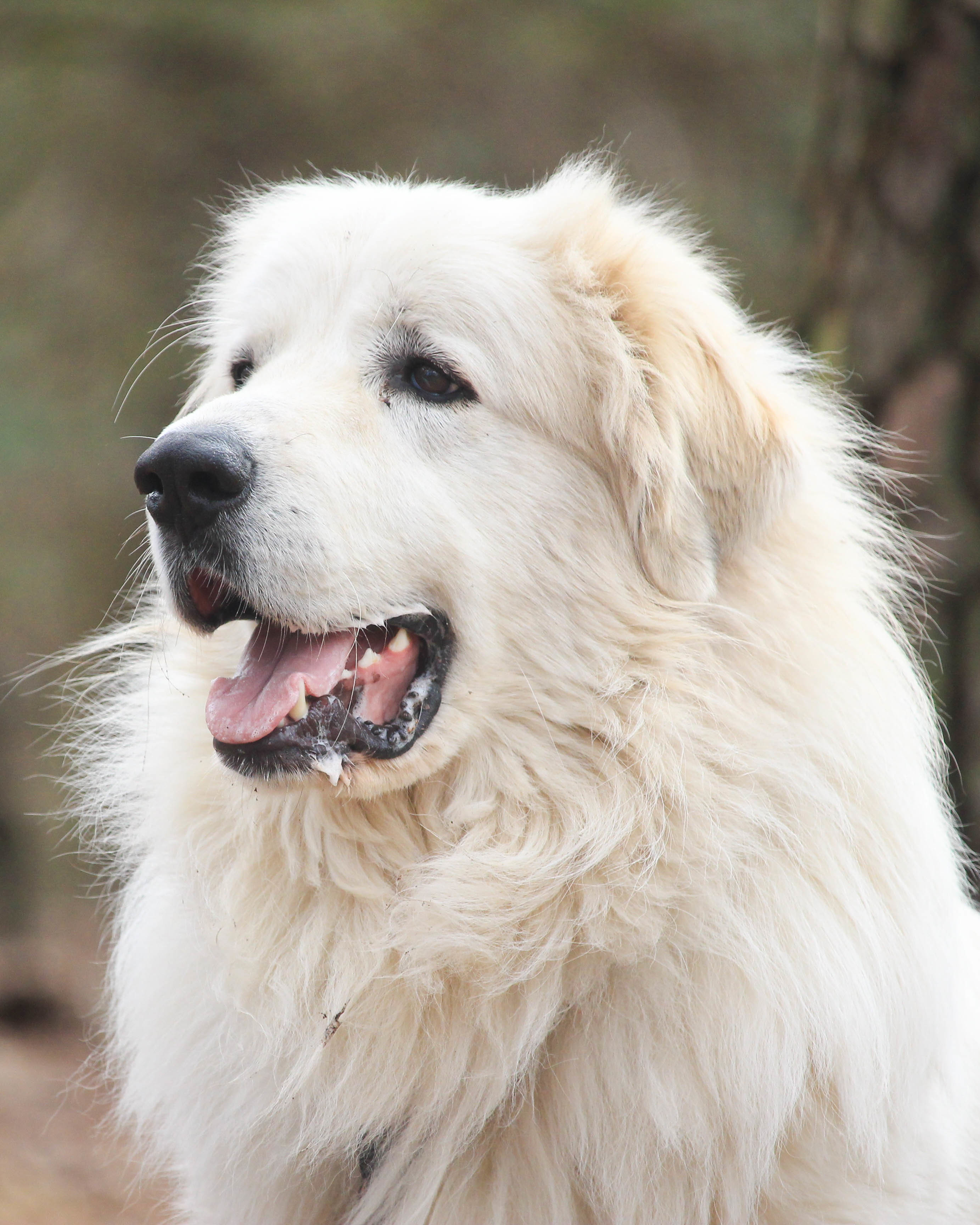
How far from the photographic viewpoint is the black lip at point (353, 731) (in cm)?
256

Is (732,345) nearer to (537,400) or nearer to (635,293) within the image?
(635,293)

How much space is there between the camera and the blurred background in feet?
20.5

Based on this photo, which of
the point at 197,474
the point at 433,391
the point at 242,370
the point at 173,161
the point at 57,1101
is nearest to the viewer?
the point at 197,474

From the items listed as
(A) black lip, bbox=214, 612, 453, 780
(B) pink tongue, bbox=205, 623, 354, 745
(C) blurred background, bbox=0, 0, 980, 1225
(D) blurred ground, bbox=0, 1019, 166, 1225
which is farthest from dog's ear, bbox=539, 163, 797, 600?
(D) blurred ground, bbox=0, 1019, 166, 1225

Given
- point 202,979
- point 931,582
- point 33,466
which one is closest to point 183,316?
point 33,466

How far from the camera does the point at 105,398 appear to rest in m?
6.60

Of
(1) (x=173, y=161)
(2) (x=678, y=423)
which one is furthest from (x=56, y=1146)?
(1) (x=173, y=161)

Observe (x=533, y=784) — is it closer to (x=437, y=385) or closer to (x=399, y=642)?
(x=399, y=642)

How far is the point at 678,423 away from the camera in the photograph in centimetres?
274

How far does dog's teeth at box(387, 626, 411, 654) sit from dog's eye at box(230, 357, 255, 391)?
3.10 ft

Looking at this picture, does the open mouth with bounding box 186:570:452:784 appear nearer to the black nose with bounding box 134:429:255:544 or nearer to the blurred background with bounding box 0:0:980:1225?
the black nose with bounding box 134:429:255:544

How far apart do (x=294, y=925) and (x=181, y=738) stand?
57 centimetres

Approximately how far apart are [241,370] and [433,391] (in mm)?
712

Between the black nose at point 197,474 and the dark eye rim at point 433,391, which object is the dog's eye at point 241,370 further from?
the black nose at point 197,474
